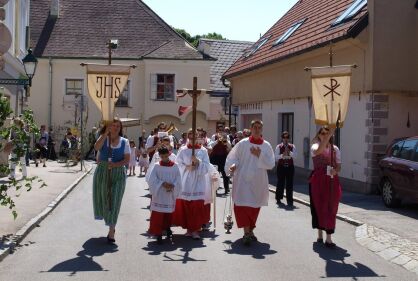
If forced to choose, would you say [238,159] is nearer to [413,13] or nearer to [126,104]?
[413,13]

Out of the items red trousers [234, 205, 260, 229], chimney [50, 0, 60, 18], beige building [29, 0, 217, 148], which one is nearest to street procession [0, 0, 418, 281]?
red trousers [234, 205, 260, 229]

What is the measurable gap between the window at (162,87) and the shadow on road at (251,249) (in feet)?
98.6

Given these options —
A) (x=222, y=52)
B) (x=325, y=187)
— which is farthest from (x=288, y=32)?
(x=222, y=52)

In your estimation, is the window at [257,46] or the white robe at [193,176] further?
the window at [257,46]

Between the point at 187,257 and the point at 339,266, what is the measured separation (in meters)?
1.96

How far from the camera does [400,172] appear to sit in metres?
13.5

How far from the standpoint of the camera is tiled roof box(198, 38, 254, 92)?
45.0 metres

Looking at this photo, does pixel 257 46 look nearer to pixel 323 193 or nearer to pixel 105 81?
pixel 105 81

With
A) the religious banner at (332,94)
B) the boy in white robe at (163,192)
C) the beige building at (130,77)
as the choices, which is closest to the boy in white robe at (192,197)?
the boy in white robe at (163,192)

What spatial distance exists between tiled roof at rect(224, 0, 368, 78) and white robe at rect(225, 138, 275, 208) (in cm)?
784

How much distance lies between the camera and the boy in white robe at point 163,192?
984 centimetres

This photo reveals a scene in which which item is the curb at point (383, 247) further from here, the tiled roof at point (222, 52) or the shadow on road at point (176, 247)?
the tiled roof at point (222, 52)

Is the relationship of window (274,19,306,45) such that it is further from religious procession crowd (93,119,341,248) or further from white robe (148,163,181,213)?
white robe (148,163,181,213)

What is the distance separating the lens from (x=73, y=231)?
1085 cm
